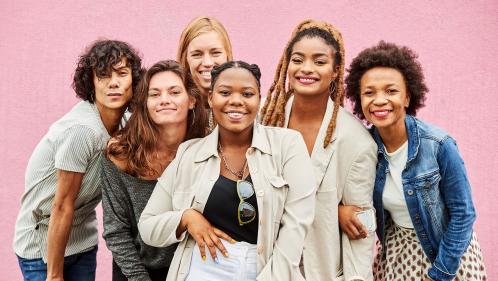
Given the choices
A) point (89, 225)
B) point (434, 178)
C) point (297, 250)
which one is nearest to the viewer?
point (297, 250)

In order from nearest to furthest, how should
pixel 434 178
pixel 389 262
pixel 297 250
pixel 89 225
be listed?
pixel 297 250 < pixel 434 178 < pixel 389 262 < pixel 89 225

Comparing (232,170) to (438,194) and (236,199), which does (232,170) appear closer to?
(236,199)

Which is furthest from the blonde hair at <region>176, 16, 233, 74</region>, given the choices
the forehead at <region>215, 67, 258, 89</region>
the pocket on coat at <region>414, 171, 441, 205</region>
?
the pocket on coat at <region>414, 171, 441, 205</region>

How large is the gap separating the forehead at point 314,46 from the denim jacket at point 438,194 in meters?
0.47

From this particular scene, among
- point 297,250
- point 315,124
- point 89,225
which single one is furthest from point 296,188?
point 89,225

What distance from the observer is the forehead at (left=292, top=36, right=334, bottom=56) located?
2.70 metres

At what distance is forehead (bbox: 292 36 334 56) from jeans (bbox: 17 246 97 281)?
1424 mm

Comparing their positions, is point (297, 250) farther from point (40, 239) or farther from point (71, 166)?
point (40, 239)

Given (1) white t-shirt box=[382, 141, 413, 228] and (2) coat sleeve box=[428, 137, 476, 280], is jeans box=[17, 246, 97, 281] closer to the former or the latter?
(1) white t-shirt box=[382, 141, 413, 228]

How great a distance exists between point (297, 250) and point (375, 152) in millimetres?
598

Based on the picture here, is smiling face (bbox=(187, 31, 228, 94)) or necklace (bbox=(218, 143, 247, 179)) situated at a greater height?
smiling face (bbox=(187, 31, 228, 94))

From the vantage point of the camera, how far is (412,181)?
271 cm

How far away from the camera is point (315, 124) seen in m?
2.79

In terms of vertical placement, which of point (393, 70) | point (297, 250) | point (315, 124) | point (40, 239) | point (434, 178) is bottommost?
point (40, 239)
